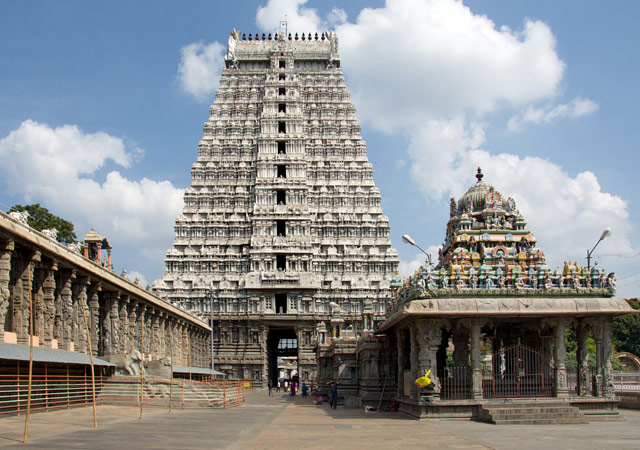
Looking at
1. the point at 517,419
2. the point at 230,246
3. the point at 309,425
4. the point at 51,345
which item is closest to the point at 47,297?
the point at 51,345

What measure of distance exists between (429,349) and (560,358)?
505 centimetres

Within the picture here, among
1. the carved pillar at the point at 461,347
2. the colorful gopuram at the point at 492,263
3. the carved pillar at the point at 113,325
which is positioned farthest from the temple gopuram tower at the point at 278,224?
the carved pillar at the point at 461,347

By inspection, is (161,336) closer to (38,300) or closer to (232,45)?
(38,300)

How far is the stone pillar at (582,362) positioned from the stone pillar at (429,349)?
233 inches

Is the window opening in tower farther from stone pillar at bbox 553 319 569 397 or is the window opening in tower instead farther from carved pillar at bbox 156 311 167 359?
stone pillar at bbox 553 319 569 397

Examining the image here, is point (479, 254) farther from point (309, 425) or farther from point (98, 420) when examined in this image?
point (98, 420)

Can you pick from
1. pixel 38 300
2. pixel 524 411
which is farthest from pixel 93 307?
pixel 524 411

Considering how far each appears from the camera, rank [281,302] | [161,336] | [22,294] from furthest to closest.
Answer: [281,302]
[161,336]
[22,294]

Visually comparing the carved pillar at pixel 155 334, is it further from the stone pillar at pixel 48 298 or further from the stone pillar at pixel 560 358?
the stone pillar at pixel 560 358

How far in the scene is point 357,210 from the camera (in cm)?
8312

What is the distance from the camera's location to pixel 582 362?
88.2 feet

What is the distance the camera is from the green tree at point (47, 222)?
59.8m

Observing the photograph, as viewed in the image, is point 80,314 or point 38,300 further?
point 80,314

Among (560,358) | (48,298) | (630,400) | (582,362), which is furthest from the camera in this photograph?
(630,400)
